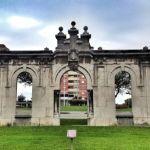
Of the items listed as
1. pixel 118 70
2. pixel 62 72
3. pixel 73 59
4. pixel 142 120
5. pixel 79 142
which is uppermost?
pixel 73 59

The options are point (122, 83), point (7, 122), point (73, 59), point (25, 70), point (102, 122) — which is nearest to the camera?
point (102, 122)

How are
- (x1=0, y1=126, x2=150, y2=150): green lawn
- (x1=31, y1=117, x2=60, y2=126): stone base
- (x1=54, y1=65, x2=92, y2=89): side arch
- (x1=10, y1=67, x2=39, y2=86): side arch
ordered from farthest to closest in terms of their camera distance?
(x1=10, y1=67, x2=39, y2=86): side arch, (x1=54, y1=65, x2=92, y2=89): side arch, (x1=31, y1=117, x2=60, y2=126): stone base, (x1=0, y1=126, x2=150, y2=150): green lawn

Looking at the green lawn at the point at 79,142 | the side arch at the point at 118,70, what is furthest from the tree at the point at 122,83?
the green lawn at the point at 79,142

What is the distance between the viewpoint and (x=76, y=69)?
2689 cm

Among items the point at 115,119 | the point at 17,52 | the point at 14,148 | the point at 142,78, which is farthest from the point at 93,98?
the point at 14,148

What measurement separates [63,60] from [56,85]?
6.20ft

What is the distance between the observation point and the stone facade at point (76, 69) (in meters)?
26.3

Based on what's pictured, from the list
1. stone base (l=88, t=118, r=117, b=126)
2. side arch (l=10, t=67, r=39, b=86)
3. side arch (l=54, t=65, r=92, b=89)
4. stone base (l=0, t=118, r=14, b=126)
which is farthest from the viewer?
side arch (l=10, t=67, r=39, b=86)

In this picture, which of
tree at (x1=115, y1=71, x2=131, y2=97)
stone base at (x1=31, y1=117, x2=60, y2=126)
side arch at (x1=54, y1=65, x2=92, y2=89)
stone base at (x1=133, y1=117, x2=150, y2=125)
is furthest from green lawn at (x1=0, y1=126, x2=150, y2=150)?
tree at (x1=115, y1=71, x2=131, y2=97)

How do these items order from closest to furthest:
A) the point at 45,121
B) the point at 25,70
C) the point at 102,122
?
the point at 102,122, the point at 45,121, the point at 25,70

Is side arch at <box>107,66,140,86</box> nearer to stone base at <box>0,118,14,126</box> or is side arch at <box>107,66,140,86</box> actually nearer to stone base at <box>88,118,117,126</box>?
stone base at <box>88,118,117,126</box>

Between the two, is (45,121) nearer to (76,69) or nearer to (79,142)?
(76,69)

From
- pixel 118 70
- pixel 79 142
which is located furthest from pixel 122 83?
pixel 79 142

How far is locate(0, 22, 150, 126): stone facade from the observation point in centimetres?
2633
